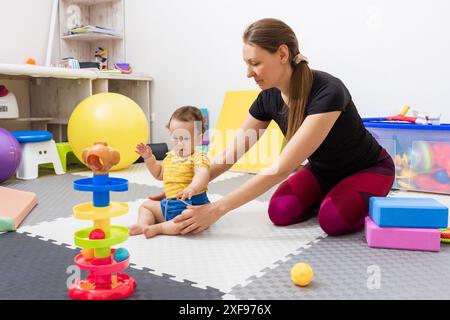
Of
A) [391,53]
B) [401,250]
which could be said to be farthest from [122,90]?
[401,250]

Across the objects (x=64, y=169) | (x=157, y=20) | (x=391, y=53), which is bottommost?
(x=64, y=169)

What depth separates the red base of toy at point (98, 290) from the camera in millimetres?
916

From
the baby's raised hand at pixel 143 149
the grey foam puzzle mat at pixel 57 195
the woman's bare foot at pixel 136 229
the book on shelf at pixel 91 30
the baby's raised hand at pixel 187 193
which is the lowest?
the grey foam puzzle mat at pixel 57 195

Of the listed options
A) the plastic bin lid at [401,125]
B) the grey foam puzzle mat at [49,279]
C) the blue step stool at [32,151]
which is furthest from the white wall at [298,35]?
the grey foam puzzle mat at [49,279]

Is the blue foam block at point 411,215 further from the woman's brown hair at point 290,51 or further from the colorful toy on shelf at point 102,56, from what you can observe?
the colorful toy on shelf at point 102,56

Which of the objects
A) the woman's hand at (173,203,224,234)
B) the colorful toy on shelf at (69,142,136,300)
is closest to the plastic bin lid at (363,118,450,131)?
the woman's hand at (173,203,224,234)

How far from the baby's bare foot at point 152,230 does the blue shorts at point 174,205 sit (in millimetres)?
68

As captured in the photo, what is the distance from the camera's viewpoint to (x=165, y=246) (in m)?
1.30

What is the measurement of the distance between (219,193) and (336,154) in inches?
30.2

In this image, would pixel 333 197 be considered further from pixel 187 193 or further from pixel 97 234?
pixel 97 234

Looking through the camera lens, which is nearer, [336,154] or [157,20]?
[336,154]

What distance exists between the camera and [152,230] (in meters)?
1.38

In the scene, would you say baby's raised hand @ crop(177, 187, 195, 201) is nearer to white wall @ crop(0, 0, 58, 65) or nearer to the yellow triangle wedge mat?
the yellow triangle wedge mat

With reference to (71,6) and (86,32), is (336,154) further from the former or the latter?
(71,6)
